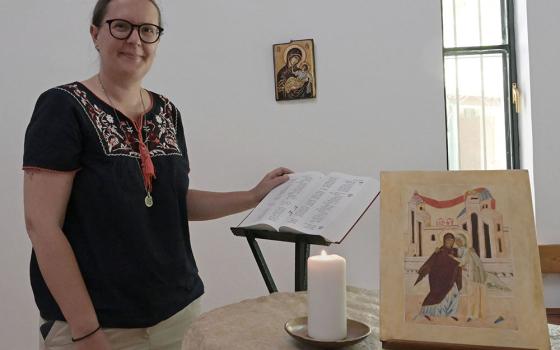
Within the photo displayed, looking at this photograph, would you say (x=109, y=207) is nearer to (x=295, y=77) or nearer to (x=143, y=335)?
(x=143, y=335)

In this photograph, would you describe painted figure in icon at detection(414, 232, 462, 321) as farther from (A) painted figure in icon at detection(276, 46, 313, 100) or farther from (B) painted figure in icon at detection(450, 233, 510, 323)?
(A) painted figure in icon at detection(276, 46, 313, 100)

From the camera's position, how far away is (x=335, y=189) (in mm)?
1151

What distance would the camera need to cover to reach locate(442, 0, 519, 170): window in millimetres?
2354

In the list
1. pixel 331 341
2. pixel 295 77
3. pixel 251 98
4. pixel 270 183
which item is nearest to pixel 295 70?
pixel 295 77

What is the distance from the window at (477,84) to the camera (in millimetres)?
2354

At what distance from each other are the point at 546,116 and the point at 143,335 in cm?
174

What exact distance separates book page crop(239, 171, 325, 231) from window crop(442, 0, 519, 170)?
1.31 metres

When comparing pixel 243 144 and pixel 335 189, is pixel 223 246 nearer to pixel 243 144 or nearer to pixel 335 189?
pixel 243 144

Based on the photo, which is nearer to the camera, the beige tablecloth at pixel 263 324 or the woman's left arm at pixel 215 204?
the beige tablecloth at pixel 263 324

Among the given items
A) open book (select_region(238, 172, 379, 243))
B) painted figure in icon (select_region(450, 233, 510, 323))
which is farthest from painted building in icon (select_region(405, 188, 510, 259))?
open book (select_region(238, 172, 379, 243))

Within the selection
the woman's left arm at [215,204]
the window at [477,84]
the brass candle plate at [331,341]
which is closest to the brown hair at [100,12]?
the woman's left arm at [215,204]

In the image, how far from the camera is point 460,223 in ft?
2.12

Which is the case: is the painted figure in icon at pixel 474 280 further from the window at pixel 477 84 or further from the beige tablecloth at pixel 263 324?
the window at pixel 477 84

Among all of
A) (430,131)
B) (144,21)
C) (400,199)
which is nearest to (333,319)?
(400,199)
